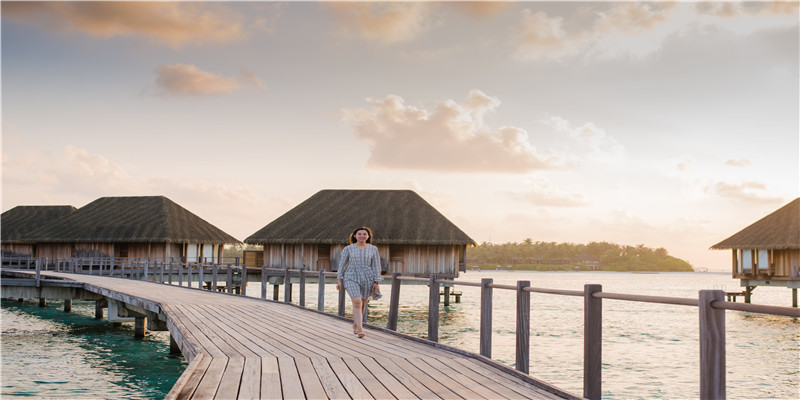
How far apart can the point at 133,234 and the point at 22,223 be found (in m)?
15.1

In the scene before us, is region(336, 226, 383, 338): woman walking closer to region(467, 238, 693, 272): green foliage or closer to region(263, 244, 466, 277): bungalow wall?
region(263, 244, 466, 277): bungalow wall

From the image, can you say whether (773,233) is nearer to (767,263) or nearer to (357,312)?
(767,263)

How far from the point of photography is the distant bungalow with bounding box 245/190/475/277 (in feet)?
120

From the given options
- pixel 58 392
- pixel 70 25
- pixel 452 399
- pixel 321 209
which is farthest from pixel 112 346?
pixel 321 209

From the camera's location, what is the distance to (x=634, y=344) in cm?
2311

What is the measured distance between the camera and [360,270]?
31.9ft

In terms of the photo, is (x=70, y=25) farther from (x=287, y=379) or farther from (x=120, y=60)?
(x=287, y=379)

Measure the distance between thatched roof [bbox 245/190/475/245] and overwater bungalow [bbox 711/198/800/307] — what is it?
1773 cm

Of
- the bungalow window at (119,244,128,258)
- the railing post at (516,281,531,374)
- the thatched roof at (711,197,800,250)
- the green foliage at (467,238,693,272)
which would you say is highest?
the thatched roof at (711,197,800,250)

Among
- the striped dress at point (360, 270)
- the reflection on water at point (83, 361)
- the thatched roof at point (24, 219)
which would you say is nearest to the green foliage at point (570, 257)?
the thatched roof at point (24, 219)

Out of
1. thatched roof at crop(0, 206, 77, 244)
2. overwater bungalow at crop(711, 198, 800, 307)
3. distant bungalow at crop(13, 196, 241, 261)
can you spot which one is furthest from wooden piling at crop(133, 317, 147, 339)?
overwater bungalow at crop(711, 198, 800, 307)

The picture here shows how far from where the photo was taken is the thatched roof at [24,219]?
165 feet

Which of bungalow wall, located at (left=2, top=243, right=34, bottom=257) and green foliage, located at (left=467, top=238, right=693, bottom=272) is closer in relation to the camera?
bungalow wall, located at (left=2, top=243, right=34, bottom=257)

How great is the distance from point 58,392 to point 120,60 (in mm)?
20026
